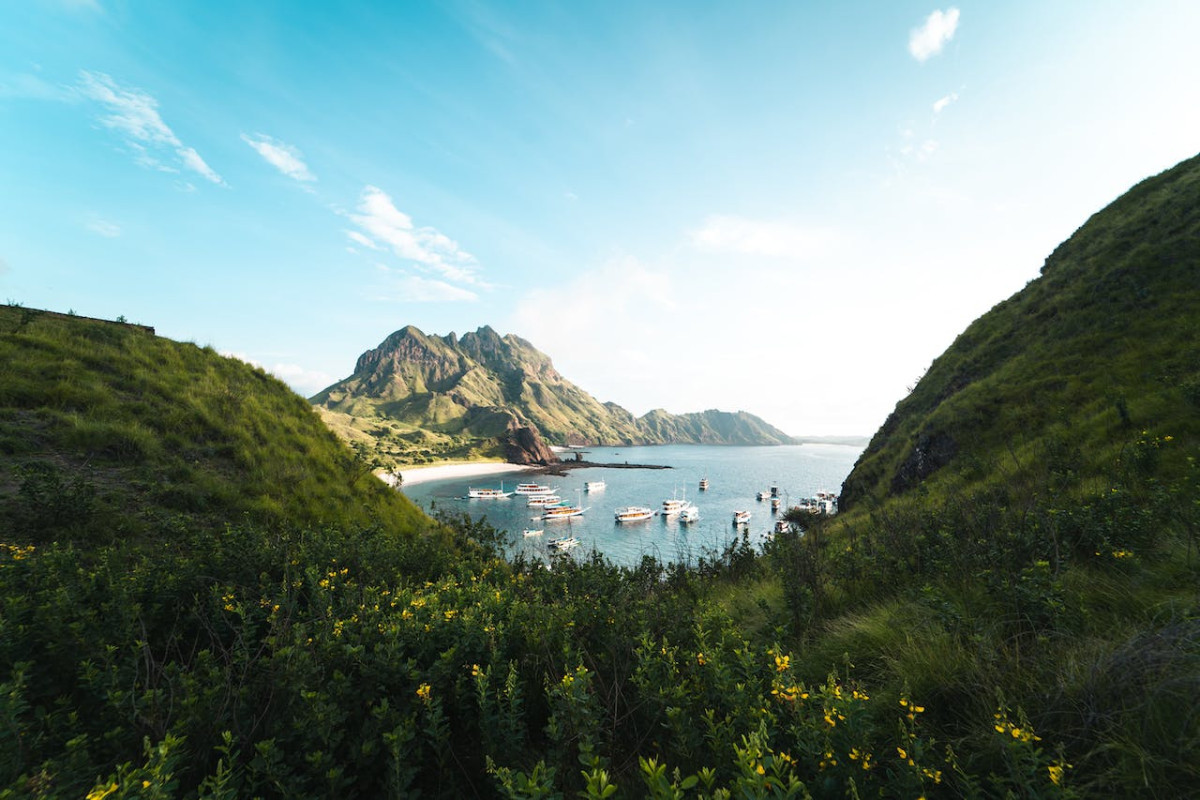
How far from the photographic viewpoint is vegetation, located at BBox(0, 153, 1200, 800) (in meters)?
2.50

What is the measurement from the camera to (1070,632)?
378 centimetres

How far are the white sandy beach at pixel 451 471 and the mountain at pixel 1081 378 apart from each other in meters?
102

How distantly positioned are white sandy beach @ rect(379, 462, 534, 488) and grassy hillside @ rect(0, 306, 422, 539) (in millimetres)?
94950

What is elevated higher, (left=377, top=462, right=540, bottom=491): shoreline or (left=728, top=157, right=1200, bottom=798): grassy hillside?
(left=728, top=157, right=1200, bottom=798): grassy hillside

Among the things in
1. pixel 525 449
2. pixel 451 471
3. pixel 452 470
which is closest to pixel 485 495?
pixel 451 471

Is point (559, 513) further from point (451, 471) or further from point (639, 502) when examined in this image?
point (451, 471)

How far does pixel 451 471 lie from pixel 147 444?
396 feet

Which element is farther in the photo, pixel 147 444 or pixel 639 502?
pixel 639 502

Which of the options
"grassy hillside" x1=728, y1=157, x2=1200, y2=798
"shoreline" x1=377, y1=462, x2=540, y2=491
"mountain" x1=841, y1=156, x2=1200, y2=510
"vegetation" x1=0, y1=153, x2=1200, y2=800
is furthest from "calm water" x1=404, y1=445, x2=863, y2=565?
"mountain" x1=841, y1=156, x2=1200, y2=510

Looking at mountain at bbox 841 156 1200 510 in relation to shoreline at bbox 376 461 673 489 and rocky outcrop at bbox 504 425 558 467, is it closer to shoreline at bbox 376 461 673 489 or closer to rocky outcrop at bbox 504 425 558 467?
shoreline at bbox 376 461 673 489

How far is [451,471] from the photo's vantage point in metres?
123

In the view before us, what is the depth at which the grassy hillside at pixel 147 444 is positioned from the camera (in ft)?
22.6

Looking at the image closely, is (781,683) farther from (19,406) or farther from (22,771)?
(19,406)

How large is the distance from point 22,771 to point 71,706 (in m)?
1.15
